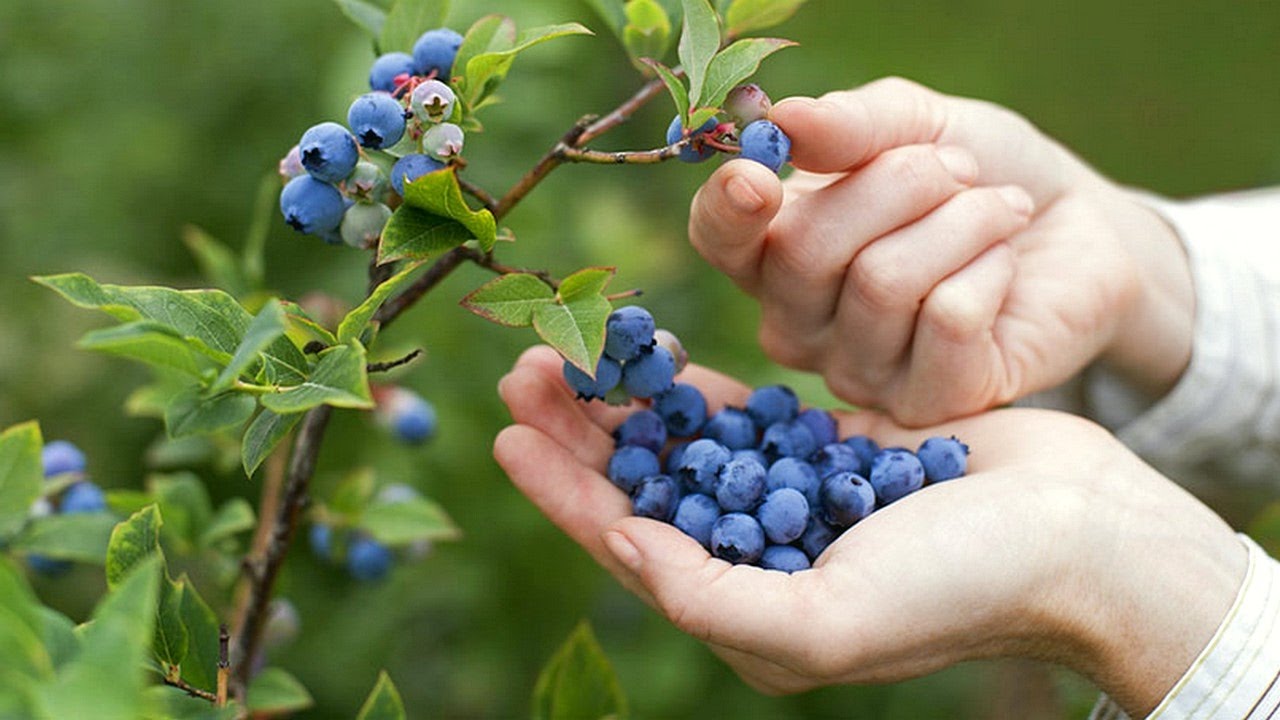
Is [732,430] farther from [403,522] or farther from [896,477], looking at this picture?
[403,522]

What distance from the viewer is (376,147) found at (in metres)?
0.82

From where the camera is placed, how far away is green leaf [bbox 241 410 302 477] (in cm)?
72

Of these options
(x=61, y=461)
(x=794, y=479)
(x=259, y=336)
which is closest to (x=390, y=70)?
(x=259, y=336)

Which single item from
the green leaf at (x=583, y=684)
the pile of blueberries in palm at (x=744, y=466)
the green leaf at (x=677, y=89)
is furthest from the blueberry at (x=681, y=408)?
the green leaf at (x=677, y=89)

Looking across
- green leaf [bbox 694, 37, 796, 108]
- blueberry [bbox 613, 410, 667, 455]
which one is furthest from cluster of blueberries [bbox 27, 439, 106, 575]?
green leaf [bbox 694, 37, 796, 108]

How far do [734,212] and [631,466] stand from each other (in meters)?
0.25

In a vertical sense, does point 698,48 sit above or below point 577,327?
above

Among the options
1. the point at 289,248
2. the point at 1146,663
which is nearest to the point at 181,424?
the point at 1146,663

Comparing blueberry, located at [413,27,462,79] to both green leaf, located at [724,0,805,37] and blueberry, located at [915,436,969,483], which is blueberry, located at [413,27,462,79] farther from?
blueberry, located at [915,436,969,483]

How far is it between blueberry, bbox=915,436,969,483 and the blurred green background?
26.1 inches

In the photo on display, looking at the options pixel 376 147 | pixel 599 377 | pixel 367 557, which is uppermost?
pixel 376 147

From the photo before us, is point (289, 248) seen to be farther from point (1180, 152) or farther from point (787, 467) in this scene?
point (1180, 152)

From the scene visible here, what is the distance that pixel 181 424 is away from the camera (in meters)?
0.73

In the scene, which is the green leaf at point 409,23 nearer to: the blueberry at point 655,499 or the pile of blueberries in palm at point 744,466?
the pile of blueberries in palm at point 744,466
